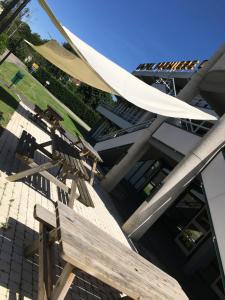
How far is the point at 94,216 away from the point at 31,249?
5150mm

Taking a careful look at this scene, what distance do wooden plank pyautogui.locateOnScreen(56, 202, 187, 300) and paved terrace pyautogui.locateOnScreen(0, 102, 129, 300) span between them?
96 centimetres

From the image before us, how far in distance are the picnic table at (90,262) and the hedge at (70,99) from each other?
37.2m

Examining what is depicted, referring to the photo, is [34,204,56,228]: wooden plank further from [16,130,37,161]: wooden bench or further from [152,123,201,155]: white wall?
[152,123,201,155]: white wall

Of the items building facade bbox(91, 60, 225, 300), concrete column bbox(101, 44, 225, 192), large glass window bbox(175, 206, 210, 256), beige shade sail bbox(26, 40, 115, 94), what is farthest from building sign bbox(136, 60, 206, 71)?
beige shade sail bbox(26, 40, 115, 94)

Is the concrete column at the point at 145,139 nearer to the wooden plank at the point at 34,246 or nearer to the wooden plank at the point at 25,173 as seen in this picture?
the wooden plank at the point at 25,173

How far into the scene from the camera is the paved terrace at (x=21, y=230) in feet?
15.3

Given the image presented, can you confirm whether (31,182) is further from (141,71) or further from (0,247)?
(141,71)

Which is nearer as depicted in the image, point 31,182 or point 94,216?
point 31,182

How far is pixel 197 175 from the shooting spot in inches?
451

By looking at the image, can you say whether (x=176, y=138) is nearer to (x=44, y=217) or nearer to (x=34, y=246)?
(x=44, y=217)

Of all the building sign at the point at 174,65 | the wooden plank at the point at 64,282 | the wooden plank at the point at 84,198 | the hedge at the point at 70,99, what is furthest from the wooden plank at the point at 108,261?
the hedge at the point at 70,99

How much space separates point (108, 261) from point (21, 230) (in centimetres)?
217

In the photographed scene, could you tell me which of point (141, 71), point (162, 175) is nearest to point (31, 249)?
point (162, 175)

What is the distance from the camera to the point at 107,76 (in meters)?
5.57
